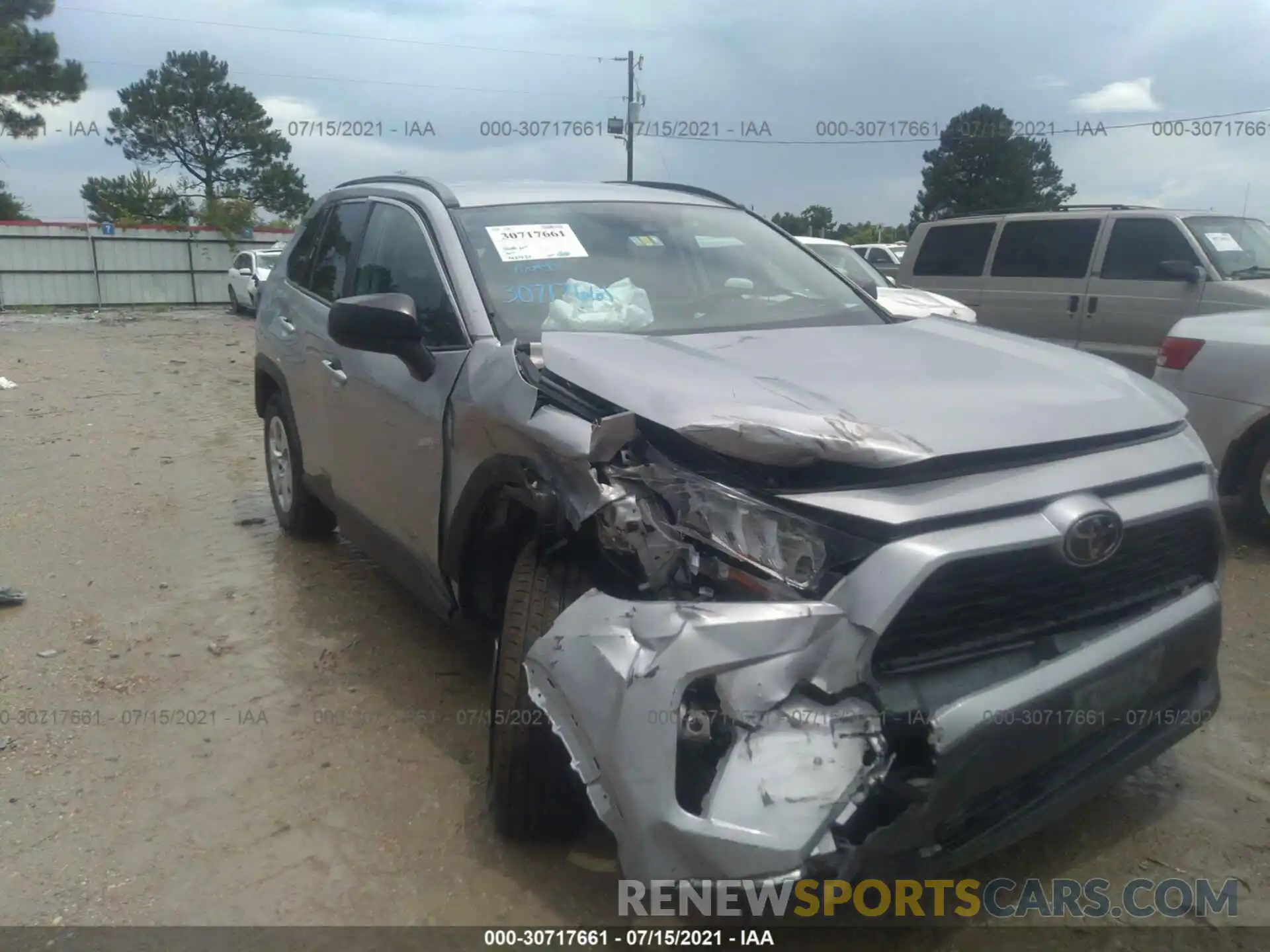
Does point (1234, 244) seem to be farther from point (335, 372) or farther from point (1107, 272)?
point (335, 372)

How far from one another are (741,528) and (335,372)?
242cm

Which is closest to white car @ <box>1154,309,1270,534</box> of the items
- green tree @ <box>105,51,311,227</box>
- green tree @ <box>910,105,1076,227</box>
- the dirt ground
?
the dirt ground

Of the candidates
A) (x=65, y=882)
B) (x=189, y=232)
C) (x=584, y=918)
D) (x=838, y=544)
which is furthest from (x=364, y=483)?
(x=189, y=232)

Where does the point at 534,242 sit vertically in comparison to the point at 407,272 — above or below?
above

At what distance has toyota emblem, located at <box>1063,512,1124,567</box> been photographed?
226 cm

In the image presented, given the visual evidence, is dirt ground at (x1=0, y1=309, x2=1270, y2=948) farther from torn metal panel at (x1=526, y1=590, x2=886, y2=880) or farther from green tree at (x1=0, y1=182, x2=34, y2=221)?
green tree at (x1=0, y1=182, x2=34, y2=221)

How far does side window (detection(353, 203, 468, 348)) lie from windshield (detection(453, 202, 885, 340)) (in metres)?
0.15

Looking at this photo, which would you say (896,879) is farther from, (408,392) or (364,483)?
(364,483)

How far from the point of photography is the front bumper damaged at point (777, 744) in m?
1.99

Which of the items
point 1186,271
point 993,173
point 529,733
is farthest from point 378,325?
point 993,173

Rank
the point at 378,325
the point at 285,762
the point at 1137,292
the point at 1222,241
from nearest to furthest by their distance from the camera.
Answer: the point at 378,325 < the point at 285,762 < the point at 1222,241 < the point at 1137,292

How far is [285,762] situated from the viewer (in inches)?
133

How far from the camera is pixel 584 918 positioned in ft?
8.43

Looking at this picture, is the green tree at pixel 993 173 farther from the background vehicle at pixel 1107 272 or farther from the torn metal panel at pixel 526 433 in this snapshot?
the torn metal panel at pixel 526 433
